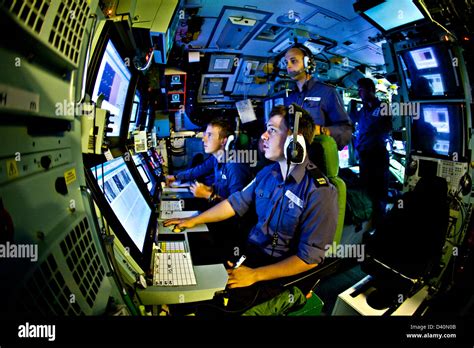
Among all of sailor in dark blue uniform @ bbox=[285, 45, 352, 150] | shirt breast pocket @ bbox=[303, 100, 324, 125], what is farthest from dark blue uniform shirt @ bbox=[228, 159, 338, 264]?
shirt breast pocket @ bbox=[303, 100, 324, 125]

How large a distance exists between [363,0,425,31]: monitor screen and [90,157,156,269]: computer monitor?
2.83 m

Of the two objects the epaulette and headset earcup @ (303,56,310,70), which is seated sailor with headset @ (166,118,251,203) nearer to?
the epaulette

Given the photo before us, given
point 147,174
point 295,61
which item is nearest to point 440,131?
point 295,61

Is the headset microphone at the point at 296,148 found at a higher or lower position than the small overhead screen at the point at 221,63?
lower

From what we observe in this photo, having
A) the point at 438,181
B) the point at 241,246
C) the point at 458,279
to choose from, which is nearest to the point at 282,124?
the point at 241,246

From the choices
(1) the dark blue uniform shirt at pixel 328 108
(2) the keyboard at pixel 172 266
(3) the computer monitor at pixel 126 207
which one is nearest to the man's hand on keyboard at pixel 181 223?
(3) the computer monitor at pixel 126 207

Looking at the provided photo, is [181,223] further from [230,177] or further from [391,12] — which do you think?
[391,12]

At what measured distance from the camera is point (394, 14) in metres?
2.25

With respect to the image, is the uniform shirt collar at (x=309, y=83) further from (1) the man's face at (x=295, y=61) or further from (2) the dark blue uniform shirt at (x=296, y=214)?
(2) the dark blue uniform shirt at (x=296, y=214)

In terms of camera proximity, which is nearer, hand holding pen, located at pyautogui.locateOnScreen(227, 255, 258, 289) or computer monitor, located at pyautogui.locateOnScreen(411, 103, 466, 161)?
hand holding pen, located at pyautogui.locateOnScreen(227, 255, 258, 289)

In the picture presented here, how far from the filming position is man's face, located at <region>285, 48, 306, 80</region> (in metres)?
2.45

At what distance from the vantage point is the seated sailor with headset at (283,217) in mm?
1311

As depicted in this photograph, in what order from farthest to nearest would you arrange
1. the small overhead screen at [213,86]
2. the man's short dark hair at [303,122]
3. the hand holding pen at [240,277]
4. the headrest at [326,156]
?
the small overhead screen at [213,86] → the headrest at [326,156] → the man's short dark hair at [303,122] → the hand holding pen at [240,277]

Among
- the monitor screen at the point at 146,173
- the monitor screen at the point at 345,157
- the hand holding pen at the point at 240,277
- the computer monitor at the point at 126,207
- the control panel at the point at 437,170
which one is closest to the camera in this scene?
the computer monitor at the point at 126,207
